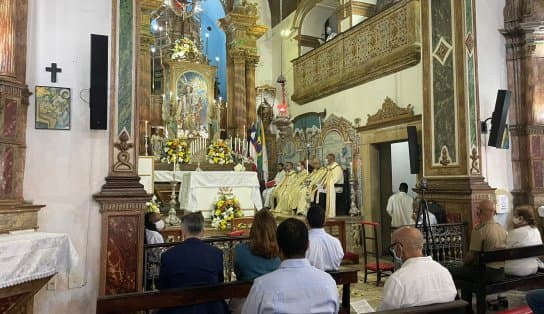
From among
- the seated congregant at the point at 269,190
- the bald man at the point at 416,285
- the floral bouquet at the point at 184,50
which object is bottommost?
the bald man at the point at 416,285

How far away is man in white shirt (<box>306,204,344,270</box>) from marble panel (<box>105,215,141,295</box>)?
208 cm

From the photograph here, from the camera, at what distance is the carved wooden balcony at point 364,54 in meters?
9.72

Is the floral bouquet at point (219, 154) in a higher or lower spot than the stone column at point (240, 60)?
lower

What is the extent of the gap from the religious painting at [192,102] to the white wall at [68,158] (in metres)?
8.37

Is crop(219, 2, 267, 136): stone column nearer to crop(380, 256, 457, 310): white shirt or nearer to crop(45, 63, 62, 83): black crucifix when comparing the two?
crop(45, 63, 62, 83): black crucifix

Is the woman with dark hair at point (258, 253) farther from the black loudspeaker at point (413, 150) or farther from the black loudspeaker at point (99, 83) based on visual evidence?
the black loudspeaker at point (413, 150)

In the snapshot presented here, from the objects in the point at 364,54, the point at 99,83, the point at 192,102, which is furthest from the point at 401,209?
the point at 192,102

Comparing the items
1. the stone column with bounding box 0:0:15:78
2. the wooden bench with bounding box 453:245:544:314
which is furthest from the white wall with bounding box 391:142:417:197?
the stone column with bounding box 0:0:15:78

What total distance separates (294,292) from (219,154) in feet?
32.6

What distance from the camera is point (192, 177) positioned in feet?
31.9

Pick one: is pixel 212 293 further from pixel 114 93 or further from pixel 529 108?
pixel 529 108

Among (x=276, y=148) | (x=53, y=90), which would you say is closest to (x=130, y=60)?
(x=53, y=90)

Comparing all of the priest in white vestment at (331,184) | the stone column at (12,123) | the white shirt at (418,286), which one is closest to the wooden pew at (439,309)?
the white shirt at (418,286)

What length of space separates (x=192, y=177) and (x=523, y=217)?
6.48 metres
